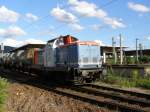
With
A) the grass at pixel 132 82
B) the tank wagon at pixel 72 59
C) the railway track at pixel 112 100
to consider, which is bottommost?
the railway track at pixel 112 100

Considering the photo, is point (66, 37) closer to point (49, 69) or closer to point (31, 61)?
point (49, 69)

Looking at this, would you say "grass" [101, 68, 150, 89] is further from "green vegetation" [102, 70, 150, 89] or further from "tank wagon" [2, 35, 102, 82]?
"tank wagon" [2, 35, 102, 82]

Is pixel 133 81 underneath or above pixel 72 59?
underneath

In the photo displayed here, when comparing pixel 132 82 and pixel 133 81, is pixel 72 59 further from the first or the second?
pixel 133 81

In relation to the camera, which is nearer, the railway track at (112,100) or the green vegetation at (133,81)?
the railway track at (112,100)

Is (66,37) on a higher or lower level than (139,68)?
higher

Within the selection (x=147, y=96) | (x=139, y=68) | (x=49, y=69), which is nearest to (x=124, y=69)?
(x=139, y=68)

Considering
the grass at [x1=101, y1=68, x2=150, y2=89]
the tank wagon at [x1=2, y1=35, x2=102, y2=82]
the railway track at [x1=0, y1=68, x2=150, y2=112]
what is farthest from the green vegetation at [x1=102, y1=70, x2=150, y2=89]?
the railway track at [x1=0, y1=68, x2=150, y2=112]

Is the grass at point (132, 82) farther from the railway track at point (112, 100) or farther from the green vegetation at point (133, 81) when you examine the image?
the railway track at point (112, 100)

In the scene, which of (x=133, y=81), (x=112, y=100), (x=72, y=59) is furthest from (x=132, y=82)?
(x=112, y=100)

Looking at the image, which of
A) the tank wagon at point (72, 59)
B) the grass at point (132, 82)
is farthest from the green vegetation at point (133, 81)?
the tank wagon at point (72, 59)

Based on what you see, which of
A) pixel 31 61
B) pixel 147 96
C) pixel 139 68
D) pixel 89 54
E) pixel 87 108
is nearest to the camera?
pixel 87 108

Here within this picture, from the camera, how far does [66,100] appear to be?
48.1ft

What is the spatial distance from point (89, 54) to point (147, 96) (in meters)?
5.95
